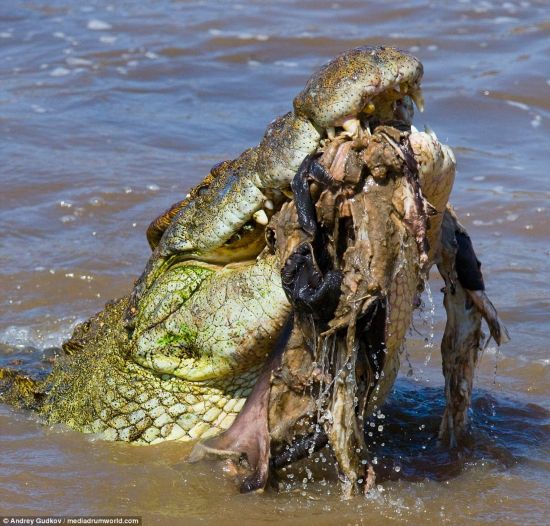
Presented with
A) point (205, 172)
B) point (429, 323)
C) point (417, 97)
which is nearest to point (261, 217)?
point (417, 97)

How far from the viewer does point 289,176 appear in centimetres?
375

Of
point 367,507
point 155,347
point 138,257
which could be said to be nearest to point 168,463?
point 155,347

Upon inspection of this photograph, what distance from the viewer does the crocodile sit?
363 centimetres

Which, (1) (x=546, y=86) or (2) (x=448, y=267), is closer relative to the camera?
(2) (x=448, y=267)

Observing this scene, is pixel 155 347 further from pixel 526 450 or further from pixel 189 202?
pixel 526 450

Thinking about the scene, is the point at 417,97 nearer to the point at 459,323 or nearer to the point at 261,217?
the point at 261,217

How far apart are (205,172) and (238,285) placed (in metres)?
4.53

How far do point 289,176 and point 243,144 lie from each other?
5.42 metres

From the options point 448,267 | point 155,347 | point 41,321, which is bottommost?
point 41,321

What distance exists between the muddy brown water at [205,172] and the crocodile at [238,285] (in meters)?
0.18

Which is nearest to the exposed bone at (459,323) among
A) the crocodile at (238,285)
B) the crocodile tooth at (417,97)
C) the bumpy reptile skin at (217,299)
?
the crocodile at (238,285)

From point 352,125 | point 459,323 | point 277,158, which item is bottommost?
point 459,323

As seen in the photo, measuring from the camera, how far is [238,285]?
13.2 feet

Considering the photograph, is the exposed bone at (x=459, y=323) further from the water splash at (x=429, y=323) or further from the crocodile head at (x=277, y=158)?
the crocodile head at (x=277, y=158)
